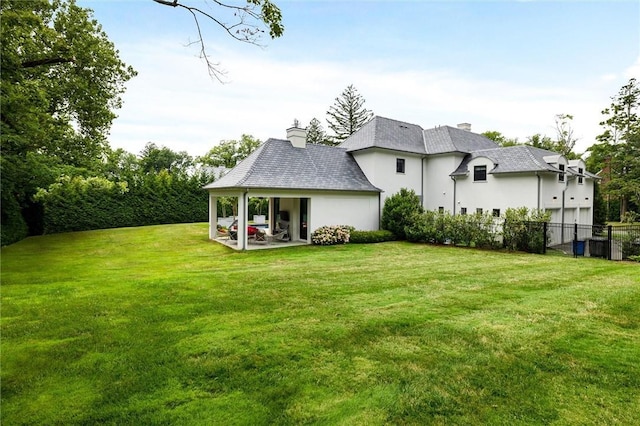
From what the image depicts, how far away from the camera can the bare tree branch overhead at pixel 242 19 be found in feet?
15.3

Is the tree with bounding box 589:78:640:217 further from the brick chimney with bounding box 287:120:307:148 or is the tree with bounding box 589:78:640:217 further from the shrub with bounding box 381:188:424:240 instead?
the brick chimney with bounding box 287:120:307:148

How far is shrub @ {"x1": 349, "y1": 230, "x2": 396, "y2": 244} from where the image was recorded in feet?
56.5

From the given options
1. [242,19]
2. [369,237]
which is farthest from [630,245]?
[242,19]

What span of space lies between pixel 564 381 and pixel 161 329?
17.7 feet

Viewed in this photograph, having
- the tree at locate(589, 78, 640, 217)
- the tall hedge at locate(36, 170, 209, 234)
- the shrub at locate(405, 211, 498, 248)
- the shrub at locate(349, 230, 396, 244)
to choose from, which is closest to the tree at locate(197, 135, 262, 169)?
the tall hedge at locate(36, 170, 209, 234)

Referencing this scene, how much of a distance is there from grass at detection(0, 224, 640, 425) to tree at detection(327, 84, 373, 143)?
114 feet

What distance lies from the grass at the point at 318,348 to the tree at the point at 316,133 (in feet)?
121

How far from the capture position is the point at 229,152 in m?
42.5

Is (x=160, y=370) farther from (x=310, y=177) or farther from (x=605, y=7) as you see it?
(x=605, y=7)

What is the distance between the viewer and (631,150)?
86.1ft

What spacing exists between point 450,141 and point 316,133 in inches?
1040

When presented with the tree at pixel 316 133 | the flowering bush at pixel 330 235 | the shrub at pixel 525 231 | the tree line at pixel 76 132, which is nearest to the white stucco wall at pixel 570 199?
the shrub at pixel 525 231

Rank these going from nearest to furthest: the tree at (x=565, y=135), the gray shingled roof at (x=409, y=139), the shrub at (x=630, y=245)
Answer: the shrub at (x=630, y=245), the gray shingled roof at (x=409, y=139), the tree at (x=565, y=135)

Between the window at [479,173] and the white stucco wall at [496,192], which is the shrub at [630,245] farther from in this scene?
the window at [479,173]
